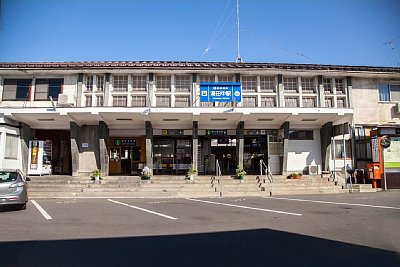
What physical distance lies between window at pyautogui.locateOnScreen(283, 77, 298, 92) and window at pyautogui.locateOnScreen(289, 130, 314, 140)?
9.42 feet

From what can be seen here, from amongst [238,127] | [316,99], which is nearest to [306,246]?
[238,127]

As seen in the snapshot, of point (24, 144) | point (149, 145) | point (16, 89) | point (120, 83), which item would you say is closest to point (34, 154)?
point (24, 144)

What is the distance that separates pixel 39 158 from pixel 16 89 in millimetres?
4694

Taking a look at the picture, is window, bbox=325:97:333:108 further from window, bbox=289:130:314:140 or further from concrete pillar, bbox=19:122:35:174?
concrete pillar, bbox=19:122:35:174

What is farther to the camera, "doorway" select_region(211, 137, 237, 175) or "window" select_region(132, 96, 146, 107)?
"doorway" select_region(211, 137, 237, 175)

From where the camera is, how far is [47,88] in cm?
2077

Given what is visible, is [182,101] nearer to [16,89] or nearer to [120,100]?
[120,100]

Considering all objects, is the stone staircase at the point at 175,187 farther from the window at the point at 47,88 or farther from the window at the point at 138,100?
the window at the point at 47,88

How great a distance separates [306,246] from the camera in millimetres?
5453

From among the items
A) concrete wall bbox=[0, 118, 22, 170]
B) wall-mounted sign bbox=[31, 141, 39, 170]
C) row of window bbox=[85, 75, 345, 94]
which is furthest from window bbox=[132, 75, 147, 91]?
concrete wall bbox=[0, 118, 22, 170]

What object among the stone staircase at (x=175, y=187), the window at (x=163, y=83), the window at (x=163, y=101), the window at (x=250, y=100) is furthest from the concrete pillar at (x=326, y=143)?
the window at (x=163, y=83)

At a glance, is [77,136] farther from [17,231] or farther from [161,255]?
[161,255]

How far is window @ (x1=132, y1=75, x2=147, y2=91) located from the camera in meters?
20.9

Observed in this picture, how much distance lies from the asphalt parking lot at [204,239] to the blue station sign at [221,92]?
10.3 metres
